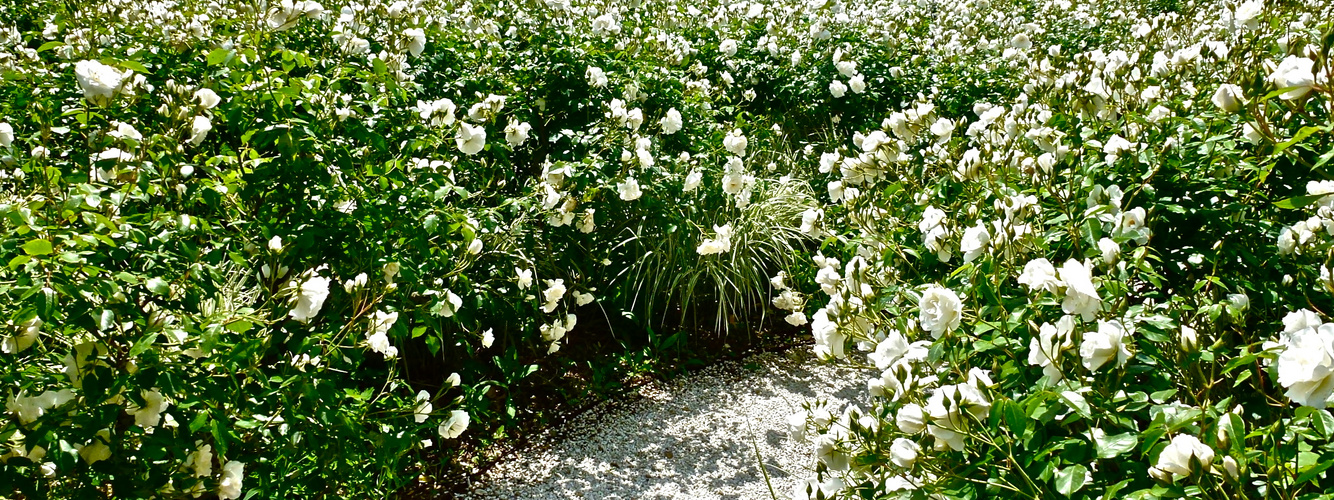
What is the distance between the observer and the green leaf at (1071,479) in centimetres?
125

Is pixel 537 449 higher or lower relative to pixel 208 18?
lower

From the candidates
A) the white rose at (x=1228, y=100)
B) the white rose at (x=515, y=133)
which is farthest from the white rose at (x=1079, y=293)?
the white rose at (x=515, y=133)

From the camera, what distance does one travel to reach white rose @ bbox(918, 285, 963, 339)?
4.99 ft

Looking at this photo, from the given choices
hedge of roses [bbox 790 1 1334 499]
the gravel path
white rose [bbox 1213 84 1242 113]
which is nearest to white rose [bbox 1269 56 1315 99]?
hedge of roses [bbox 790 1 1334 499]

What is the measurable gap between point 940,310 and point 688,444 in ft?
5.15

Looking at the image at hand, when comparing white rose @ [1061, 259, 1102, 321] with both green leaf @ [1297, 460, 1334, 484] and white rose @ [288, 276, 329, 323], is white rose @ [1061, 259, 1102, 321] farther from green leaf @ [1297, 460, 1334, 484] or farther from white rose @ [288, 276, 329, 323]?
white rose @ [288, 276, 329, 323]

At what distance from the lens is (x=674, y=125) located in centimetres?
335

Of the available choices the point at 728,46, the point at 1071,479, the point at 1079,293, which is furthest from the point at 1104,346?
the point at 728,46

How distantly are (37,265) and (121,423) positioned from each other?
1.32 feet

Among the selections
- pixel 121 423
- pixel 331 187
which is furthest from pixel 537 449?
pixel 121 423

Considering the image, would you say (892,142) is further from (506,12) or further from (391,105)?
(506,12)

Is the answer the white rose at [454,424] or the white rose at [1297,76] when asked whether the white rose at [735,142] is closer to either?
the white rose at [454,424]

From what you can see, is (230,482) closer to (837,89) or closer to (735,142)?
(735,142)

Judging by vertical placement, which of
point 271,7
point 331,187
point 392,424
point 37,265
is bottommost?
point 392,424
